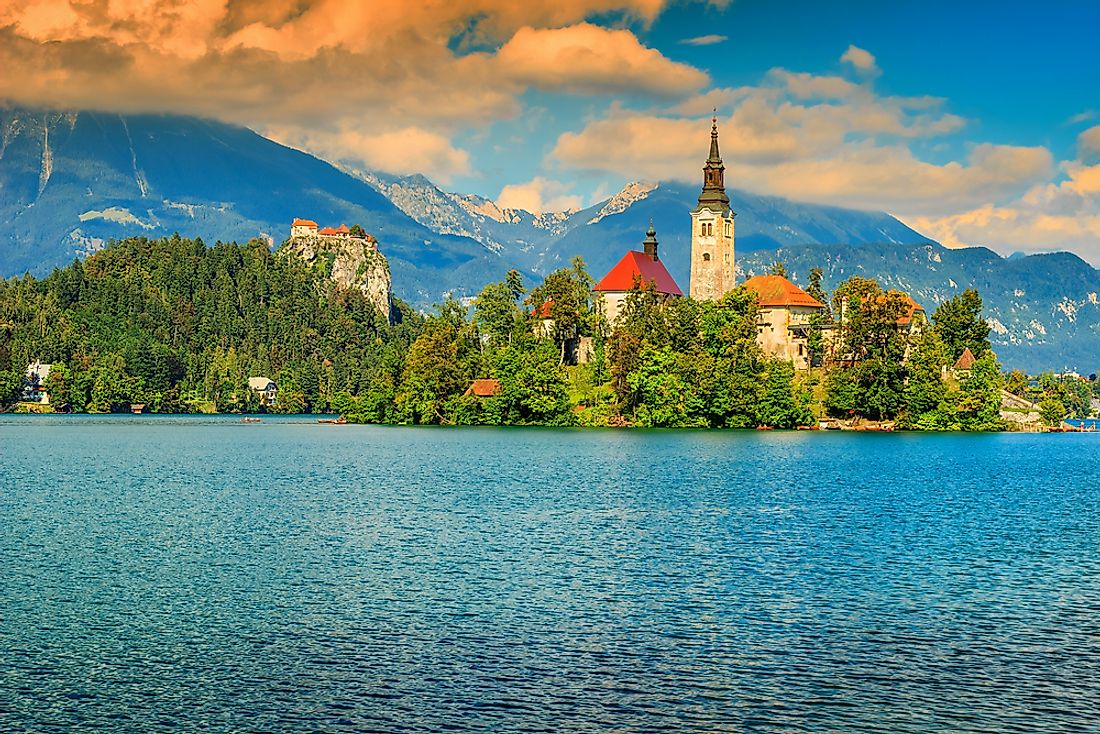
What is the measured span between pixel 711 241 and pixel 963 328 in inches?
1672

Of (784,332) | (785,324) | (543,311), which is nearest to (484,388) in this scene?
(543,311)

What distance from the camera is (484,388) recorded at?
174 metres

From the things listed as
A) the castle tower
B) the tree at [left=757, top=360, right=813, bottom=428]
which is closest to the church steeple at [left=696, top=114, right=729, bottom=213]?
the castle tower

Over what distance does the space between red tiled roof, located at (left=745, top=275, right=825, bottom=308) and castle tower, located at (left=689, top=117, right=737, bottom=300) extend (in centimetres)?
1011

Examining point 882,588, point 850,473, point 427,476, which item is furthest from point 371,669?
point 850,473

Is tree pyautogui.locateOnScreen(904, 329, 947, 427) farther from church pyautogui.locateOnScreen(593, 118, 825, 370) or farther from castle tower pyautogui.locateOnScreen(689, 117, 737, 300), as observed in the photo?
castle tower pyautogui.locateOnScreen(689, 117, 737, 300)

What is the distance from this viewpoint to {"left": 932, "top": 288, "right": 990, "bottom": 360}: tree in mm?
174875

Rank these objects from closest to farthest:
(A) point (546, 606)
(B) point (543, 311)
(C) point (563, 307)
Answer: (A) point (546, 606), (C) point (563, 307), (B) point (543, 311)

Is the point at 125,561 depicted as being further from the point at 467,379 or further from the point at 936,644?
the point at 467,379

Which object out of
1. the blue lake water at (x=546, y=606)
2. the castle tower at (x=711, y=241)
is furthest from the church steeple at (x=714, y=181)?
the blue lake water at (x=546, y=606)

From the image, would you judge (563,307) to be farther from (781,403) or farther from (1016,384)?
(1016,384)

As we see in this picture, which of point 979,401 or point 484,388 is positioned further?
point 484,388

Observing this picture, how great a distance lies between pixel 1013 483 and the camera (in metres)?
83.9

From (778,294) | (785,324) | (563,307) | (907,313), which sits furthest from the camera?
(778,294)
